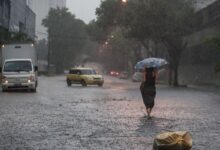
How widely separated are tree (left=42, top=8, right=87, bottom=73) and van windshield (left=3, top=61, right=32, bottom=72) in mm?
107730

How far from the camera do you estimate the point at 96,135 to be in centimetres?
1293

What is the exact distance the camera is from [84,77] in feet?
164

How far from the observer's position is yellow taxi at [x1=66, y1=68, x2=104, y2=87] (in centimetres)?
4975

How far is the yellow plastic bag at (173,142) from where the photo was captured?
10016mm

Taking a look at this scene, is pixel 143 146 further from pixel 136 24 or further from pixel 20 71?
pixel 136 24

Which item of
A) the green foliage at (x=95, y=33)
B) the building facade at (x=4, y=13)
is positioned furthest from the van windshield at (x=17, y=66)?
the green foliage at (x=95, y=33)

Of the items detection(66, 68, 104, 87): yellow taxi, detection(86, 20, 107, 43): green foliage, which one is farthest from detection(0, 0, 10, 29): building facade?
detection(86, 20, 107, 43): green foliage

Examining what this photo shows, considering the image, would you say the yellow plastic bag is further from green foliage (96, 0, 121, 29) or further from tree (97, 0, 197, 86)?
green foliage (96, 0, 121, 29)

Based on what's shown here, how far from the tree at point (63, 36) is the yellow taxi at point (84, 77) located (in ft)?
301

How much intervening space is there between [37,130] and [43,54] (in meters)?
187

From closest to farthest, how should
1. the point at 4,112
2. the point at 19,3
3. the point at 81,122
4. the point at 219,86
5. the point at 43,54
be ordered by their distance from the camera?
the point at 81,122
the point at 4,112
the point at 219,86
the point at 19,3
the point at 43,54

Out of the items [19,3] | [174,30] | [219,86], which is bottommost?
[219,86]

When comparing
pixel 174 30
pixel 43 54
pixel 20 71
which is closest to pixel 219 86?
pixel 174 30

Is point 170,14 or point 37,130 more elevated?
point 170,14
